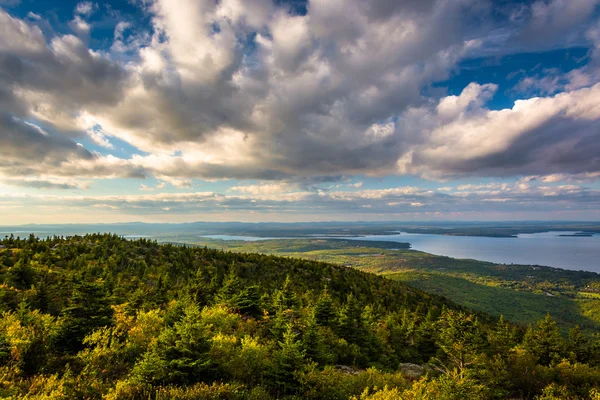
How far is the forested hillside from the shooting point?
18078mm

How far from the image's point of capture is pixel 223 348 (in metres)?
22.7

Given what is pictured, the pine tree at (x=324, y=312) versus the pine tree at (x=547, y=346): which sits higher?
the pine tree at (x=324, y=312)

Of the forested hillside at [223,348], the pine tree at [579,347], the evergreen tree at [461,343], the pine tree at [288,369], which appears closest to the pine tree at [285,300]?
the forested hillside at [223,348]

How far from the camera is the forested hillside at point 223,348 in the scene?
1808cm

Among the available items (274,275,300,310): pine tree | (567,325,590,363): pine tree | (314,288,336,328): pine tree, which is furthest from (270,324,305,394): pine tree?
(567,325,590,363): pine tree

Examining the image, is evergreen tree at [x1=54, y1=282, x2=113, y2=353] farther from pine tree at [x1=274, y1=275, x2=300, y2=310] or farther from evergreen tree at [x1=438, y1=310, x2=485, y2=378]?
evergreen tree at [x1=438, y1=310, x2=485, y2=378]

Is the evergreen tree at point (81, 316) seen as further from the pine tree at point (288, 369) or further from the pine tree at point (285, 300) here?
the pine tree at point (285, 300)

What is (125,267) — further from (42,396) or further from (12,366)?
(42,396)

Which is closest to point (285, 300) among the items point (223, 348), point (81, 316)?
point (223, 348)

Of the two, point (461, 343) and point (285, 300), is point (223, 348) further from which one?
point (461, 343)

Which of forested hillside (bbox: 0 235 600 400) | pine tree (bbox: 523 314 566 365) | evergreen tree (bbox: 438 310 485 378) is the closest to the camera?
forested hillside (bbox: 0 235 600 400)

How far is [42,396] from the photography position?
13.7 metres

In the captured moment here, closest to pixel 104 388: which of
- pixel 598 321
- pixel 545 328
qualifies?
pixel 545 328

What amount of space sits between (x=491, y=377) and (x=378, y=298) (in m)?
54.1
